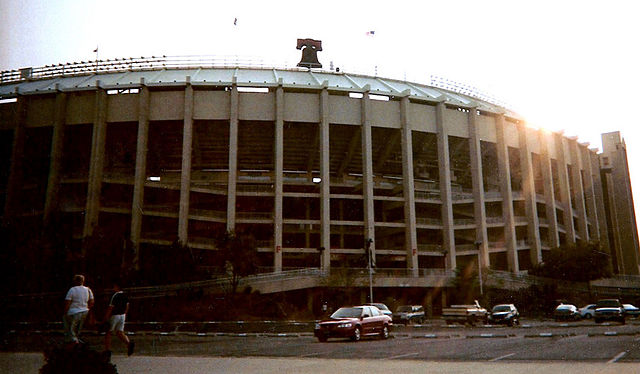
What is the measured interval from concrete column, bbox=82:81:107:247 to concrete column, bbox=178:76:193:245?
26.1 feet

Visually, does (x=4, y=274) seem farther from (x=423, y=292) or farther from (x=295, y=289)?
(x=423, y=292)

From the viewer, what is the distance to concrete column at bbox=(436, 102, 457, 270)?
186 feet

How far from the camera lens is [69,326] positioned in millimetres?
10977

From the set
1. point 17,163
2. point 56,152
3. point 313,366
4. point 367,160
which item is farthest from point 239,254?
point 313,366

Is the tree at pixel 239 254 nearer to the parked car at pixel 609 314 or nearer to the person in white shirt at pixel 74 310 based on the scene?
the parked car at pixel 609 314

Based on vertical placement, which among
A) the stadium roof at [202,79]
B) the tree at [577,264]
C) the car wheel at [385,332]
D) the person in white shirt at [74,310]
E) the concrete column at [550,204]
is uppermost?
the stadium roof at [202,79]

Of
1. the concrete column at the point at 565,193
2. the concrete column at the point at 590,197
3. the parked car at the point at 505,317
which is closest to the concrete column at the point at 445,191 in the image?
the concrete column at the point at 565,193

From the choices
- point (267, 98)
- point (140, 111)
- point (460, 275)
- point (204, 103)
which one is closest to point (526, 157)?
point (460, 275)

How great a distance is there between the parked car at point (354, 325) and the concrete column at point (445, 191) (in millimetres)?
35837

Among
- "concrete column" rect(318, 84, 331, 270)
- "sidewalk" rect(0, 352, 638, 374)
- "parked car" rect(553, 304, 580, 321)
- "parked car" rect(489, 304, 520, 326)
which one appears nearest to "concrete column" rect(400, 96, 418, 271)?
"concrete column" rect(318, 84, 331, 270)

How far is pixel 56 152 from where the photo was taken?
53875 mm

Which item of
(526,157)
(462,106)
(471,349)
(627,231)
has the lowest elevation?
(471,349)

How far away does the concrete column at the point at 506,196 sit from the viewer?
197ft

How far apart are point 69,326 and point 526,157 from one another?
200ft
